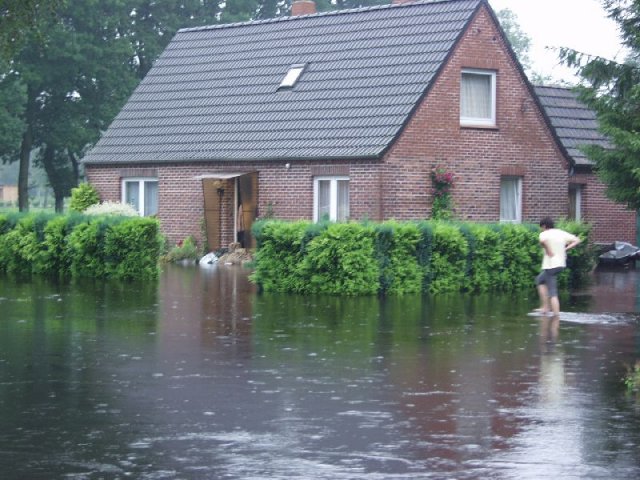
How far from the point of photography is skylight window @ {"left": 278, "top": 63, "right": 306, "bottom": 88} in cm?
→ 3843

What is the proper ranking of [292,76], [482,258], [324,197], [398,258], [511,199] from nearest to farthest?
[398,258], [482,258], [324,197], [511,199], [292,76]

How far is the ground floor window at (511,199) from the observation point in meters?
37.9

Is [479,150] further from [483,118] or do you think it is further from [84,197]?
[84,197]

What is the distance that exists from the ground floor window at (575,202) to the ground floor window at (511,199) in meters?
3.01

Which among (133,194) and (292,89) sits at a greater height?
(292,89)

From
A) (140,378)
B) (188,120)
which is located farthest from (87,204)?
(140,378)

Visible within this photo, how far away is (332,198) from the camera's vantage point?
35.9 m

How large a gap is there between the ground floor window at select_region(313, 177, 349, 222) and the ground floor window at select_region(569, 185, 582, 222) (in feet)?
26.5

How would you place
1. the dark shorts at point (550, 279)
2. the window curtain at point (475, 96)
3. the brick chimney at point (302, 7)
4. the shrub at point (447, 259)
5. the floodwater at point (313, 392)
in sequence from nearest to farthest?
the floodwater at point (313, 392) → the dark shorts at point (550, 279) → the shrub at point (447, 259) → the window curtain at point (475, 96) → the brick chimney at point (302, 7)

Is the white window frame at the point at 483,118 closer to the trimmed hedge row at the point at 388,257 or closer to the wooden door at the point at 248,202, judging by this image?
the wooden door at the point at 248,202

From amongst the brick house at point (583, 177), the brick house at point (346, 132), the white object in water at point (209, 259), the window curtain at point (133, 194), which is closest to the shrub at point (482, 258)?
the brick house at point (346, 132)

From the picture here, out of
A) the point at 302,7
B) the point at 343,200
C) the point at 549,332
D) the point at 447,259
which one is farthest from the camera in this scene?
the point at 302,7

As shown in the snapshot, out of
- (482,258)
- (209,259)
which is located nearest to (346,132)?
(209,259)

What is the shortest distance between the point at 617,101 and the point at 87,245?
37.3ft
